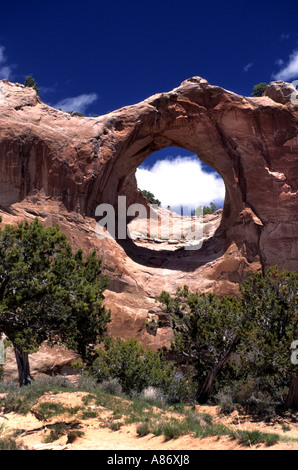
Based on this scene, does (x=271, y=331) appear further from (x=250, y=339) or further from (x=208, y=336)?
(x=208, y=336)

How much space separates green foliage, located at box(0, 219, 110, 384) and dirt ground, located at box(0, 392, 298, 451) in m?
2.15

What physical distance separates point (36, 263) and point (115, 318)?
8.05 meters

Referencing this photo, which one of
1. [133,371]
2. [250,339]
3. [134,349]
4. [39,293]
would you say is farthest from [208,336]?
[39,293]

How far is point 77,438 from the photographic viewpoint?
10.5 meters

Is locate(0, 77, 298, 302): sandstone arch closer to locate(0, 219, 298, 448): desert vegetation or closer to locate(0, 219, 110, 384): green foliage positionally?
locate(0, 219, 298, 448): desert vegetation

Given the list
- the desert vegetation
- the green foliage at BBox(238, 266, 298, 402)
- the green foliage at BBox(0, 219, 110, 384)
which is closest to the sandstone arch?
the desert vegetation

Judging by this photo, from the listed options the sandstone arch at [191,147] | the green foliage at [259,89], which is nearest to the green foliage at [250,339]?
the sandstone arch at [191,147]

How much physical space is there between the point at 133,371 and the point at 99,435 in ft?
18.5

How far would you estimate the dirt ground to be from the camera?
9.24 metres

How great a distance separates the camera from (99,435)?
1106 cm

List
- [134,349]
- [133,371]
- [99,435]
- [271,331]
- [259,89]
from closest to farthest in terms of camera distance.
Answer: [99,435] < [271,331] < [133,371] < [134,349] < [259,89]

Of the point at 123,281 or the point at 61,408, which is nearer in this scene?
the point at 61,408

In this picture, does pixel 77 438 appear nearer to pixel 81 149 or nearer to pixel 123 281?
pixel 123 281
